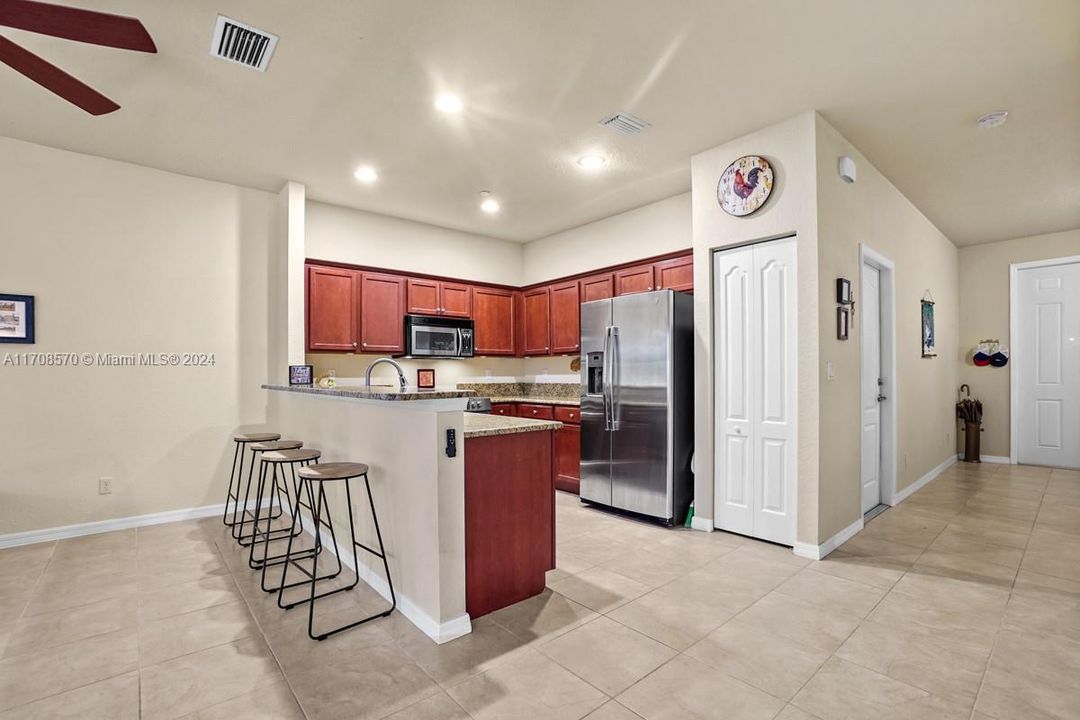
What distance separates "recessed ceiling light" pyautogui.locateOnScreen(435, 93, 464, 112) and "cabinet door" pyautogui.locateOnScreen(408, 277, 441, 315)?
8.14 ft

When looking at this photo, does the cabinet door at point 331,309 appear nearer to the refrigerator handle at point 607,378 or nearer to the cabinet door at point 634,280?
the refrigerator handle at point 607,378

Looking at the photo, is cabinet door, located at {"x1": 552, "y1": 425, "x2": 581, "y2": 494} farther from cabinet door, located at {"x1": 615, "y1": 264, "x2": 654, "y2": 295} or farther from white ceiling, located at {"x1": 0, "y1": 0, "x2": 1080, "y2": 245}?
white ceiling, located at {"x1": 0, "y1": 0, "x2": 1080, "y2": 245}

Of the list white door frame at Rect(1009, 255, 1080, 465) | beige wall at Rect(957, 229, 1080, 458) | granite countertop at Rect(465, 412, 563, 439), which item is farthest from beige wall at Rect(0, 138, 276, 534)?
white door frame at Rect(1009, 255, 1080, 465)

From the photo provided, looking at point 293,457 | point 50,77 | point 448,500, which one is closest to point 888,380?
point 448,500

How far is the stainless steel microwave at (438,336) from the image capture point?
211 inches

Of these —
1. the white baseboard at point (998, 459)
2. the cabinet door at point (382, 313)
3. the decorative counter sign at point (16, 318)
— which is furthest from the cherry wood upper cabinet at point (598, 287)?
the white baseboard at point (998, 459)

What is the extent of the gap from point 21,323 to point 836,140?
5.83m

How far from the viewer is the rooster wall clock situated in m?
3.44

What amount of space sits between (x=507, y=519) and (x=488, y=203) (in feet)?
11.0

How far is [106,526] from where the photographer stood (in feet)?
12.7

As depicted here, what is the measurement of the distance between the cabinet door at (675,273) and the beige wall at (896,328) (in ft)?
4.28

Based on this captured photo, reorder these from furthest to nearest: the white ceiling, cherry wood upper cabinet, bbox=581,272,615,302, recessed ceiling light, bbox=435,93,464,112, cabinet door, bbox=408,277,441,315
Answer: cabinet door, bbox=408,277,441,315
cherry wood upper cabinet, bbox=581,272,615,302
recessed ceiling light, bbox=435,93,464,112
the white ceiling

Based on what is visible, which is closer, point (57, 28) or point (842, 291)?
point (57, 28)

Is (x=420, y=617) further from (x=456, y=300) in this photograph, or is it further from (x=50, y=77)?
(x=456, y=300)
